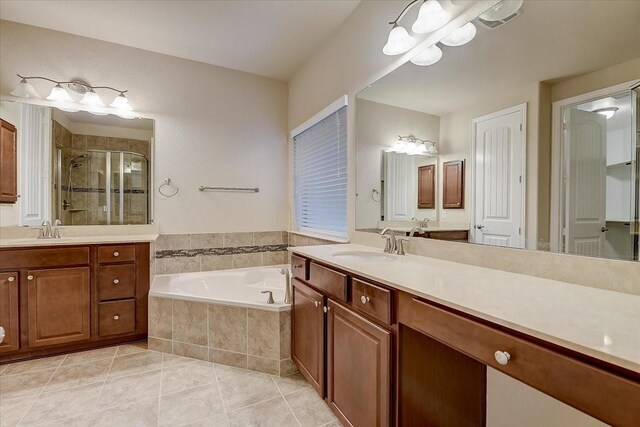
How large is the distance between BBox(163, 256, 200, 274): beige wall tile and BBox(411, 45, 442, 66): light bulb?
2631 millimetres

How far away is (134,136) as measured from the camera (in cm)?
294

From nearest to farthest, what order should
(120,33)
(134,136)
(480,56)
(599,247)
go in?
(599,247) → (480,56) → (120,33) → (134,136)

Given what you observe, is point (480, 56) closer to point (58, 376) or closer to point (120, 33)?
point (120, 33)

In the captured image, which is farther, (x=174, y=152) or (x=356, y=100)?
(x=174, y=152)

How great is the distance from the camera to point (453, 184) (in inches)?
62.8

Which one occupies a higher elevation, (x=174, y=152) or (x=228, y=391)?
(x=174, y=152)

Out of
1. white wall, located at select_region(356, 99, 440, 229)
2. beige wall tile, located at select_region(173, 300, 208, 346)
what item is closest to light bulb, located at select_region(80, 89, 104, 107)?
beige wall tile, located at select_region(173, 300, 208, 346)

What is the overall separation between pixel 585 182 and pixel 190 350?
256cm

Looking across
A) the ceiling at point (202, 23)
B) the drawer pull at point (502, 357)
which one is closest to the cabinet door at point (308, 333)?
the drawer pull at point (502, 357)

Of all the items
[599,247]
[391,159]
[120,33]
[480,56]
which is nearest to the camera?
[599,247]

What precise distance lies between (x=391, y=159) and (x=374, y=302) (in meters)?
1.10

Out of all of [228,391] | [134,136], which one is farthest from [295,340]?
[134,136]

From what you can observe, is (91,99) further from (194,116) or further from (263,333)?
(263,333)

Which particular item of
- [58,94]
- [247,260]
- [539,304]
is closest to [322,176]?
[247,260]
